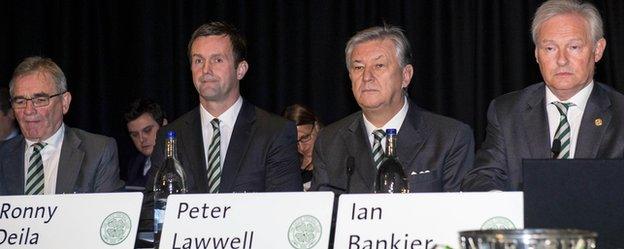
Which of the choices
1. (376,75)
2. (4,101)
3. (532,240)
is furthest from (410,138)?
(4,101)

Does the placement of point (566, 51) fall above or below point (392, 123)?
above

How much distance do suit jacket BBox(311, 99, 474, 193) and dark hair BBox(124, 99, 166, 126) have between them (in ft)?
9.10

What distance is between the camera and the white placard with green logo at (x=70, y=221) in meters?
3.16

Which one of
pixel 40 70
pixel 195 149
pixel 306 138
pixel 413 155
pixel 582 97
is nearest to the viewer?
pixel 582 97

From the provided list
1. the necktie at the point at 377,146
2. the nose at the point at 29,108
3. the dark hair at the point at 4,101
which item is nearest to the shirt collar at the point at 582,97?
the necktie at the point at 377,146

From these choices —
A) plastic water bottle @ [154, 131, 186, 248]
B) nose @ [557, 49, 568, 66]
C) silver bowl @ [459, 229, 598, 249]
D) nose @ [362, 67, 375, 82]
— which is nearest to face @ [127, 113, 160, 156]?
nose @ [362, 67, 375, 82]

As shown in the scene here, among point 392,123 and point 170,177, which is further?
point 392,123

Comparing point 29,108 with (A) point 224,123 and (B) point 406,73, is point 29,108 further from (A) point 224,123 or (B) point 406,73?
(B) point 406,73

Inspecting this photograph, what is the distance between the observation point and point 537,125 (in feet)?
12.1

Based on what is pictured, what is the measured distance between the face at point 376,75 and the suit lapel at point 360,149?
0.29ft

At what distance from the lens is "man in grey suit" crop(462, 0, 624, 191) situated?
3.60 metres

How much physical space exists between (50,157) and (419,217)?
2.03 metres

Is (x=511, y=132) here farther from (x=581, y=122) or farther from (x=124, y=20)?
(x=124, y=20)

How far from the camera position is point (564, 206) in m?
2.57
